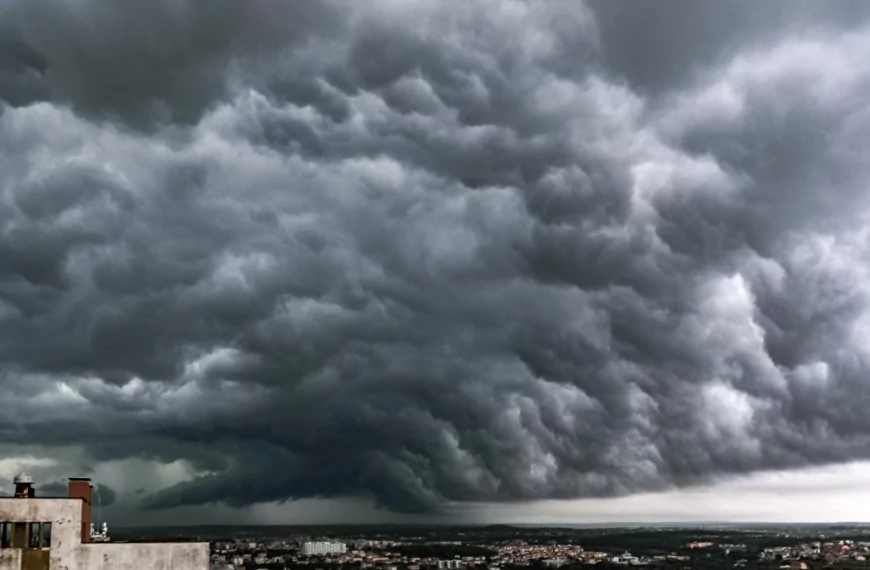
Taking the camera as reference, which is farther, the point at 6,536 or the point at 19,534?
the point at 19,534

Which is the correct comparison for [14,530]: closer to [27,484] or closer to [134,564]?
[27,484]

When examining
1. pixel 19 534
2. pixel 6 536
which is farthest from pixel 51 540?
pixel 6 536

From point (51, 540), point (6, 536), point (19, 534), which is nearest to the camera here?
point (6, 536)

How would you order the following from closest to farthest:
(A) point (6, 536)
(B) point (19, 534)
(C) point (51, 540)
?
(A) point (6, 536) < (B) point (19, 534) < (C) point (51, 540)

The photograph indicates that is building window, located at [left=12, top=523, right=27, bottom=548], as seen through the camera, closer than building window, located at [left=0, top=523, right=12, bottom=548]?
No

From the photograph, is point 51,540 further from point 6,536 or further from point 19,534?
point 6,536

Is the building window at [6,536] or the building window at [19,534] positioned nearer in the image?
the building window at [6,536]

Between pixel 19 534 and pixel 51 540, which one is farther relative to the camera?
pixel 51 540

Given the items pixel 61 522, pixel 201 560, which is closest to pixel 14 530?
pixel 61 522
